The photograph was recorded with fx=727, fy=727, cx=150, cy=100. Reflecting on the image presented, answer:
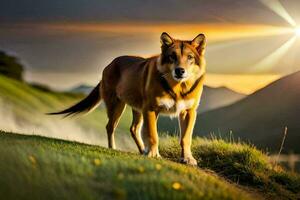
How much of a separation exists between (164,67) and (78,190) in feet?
12.3

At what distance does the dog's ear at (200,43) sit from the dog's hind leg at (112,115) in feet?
7.58

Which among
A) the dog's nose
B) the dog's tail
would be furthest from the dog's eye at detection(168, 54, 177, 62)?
the dog's tail

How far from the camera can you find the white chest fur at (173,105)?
10836mm

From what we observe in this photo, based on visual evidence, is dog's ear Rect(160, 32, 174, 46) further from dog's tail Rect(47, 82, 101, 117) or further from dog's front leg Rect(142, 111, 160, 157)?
dog's tail Rect(47, 82, 101, 117)

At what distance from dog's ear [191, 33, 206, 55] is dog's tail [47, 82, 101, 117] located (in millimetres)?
3062

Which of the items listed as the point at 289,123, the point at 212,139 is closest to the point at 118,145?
the point at 212,139

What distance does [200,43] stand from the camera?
10812mm

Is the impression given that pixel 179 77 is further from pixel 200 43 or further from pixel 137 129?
pixel 137 129

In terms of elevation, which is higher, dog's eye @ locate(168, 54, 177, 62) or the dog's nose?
dog's eye @ locate(168, 54, 177, 62)

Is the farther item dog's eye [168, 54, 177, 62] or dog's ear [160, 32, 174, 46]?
dog's ear [160, 32, 174, 46]

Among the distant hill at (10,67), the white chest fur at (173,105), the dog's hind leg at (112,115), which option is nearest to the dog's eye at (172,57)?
the white chest fur at (173,105)

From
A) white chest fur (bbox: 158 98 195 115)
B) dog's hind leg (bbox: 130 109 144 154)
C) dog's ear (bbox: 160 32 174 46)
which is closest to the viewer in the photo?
dog's ear (bbox: 160 32 174 46)

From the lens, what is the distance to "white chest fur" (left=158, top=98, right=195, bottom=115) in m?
10.8

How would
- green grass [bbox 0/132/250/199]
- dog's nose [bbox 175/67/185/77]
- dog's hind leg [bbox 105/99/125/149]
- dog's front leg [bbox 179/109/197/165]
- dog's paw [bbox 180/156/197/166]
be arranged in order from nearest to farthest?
green grass [bbox 0/132/250/199]
dog's nose [bbox 175/67/185/77]
dog's paw [bbox 180/156/197/166]
dog's front leg [bbox 179/109/197/165]
dog's hind leg [bbox 105/99/125/149]
